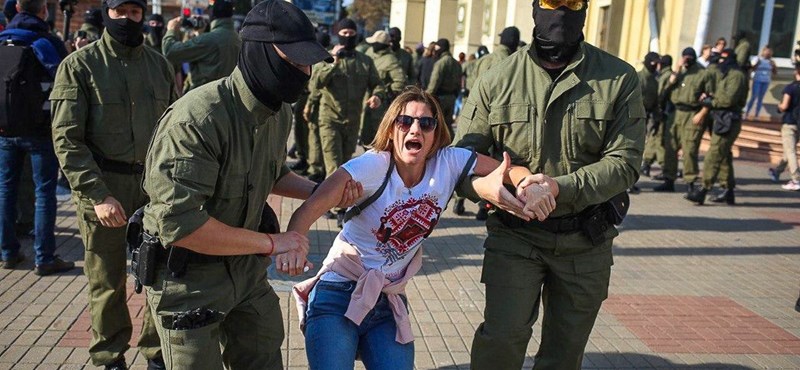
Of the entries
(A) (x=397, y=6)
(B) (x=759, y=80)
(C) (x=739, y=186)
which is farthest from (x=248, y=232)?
(A) (x=397, y=6)

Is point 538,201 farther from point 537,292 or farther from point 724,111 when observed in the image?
point 724,111

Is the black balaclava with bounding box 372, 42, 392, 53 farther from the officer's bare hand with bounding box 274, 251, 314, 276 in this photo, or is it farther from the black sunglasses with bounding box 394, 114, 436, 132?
the officer's bare hand with bounding box 274, 251, 314, 276

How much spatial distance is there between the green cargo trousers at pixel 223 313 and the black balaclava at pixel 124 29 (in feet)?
5.70

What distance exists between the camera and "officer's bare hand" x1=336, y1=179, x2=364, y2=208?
3.24 meters

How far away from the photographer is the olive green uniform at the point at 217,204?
8.42 ft

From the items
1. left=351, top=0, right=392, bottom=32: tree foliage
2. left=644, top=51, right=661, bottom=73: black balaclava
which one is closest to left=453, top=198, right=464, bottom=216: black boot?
left=644, top=51, right=661, bottom=73: black balaclava

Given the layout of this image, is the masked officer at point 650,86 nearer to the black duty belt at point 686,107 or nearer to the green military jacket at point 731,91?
the black duty belt at point 686,107

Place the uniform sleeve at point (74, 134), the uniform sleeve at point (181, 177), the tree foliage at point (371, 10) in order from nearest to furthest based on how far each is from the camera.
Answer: the uniform sleeve at point (181, 177)
the uniform sleeve at point (74, 134)
the tree foliage at point (371, 10)

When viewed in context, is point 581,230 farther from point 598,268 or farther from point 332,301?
point 332,301

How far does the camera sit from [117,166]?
4129mm

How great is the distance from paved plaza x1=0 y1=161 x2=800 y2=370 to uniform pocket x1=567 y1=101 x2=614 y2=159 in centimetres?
173

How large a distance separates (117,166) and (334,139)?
4.54 metres

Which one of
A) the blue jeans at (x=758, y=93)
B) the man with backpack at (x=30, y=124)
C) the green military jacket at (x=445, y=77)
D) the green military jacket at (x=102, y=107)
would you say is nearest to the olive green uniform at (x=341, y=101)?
the green military jacket at (x=445, y=77)

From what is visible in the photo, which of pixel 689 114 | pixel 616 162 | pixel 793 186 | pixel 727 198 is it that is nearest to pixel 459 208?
pixel 689 114
